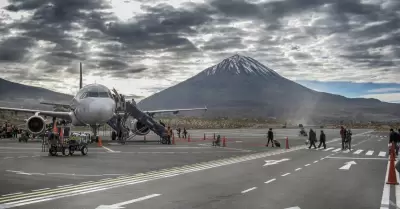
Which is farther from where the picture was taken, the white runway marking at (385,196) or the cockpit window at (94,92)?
the cockpit window at (94,92)

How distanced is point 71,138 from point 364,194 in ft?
64.2

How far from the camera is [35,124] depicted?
42.0 metres

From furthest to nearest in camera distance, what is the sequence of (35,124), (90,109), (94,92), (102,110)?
(35,124) < (94,92) < (90,109) < (102,110)

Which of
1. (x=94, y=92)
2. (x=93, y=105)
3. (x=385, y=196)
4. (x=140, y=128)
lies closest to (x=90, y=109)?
(x=93, y=105)

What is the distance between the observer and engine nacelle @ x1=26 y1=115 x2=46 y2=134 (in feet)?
137

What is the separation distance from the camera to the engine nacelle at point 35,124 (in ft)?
137

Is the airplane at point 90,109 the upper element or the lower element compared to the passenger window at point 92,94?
lower

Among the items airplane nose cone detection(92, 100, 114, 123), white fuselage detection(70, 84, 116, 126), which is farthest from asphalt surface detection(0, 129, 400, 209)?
white fuselage detection(70, 84, 116, 126)

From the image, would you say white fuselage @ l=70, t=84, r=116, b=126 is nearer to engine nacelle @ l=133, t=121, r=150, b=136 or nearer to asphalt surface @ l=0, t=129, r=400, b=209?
engine nacelle @ l=133, t=121, r=150, b=136

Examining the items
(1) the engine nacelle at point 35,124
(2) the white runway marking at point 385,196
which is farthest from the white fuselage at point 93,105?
(2) the white runway marking at point 385,196

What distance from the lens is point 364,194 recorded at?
544 inches

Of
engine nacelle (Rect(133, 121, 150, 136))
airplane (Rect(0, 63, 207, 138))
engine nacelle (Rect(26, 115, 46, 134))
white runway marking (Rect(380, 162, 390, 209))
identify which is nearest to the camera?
white runway marking (Rect(380, 162, 390, 209))

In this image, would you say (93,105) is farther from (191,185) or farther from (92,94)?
(191,185)

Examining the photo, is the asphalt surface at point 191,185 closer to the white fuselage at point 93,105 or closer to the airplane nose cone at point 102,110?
the airplane nose cone at point 102,110
